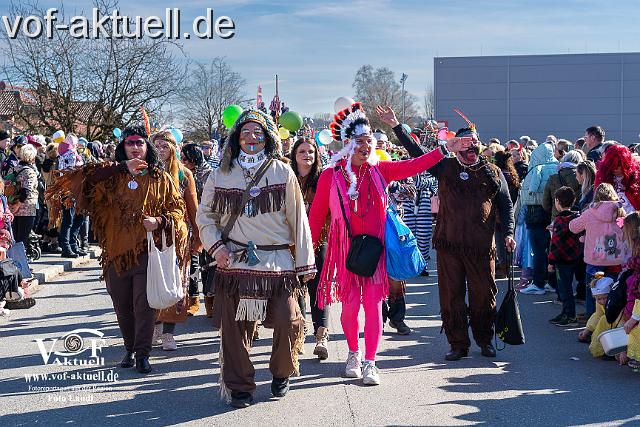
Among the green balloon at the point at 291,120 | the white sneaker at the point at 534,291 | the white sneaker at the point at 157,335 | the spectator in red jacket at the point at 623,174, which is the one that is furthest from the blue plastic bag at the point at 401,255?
the white sneaker at the point at 534,291

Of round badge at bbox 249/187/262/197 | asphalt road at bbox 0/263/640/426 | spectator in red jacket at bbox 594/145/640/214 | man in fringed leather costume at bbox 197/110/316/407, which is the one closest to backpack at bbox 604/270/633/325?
asphalt road at bbox 0/263/640/426

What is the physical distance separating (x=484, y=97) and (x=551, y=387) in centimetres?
4370

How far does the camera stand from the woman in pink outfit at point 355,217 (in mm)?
6301

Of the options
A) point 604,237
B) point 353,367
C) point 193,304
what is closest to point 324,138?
point 193,304

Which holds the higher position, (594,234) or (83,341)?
(594,234)

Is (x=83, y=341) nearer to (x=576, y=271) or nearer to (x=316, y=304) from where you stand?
(x=316, y=304)

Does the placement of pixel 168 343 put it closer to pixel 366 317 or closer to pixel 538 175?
pixel 366 317

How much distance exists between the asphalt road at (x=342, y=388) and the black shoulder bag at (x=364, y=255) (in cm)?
90

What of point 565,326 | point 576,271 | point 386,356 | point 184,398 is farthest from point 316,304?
point 576,271

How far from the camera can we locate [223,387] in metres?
5.62

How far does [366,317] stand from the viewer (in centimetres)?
632

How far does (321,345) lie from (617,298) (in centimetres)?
256

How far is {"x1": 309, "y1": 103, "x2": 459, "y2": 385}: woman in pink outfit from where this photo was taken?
6.30 metres

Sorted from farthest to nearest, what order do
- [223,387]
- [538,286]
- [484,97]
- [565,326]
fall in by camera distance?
1. [484,97]
2. [538,286]
3. [565,326]
4. [223,387]
